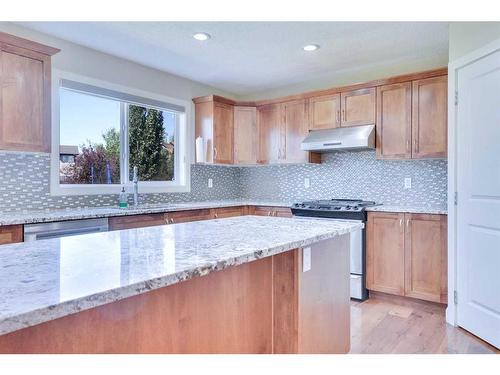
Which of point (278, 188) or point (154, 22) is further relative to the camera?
point (278, 188)

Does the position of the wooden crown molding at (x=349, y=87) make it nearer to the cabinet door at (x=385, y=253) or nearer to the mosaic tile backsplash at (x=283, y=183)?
the mosaic tile backsplash at (x=283, y=183)

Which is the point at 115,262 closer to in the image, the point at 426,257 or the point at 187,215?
the point at 187,215

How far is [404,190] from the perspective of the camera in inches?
152

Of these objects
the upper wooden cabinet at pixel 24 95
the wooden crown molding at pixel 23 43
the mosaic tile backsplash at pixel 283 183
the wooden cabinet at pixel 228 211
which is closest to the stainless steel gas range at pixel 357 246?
the mosaic tile backsplash at pixel 283 183

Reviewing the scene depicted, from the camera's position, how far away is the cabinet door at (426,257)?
312 cm

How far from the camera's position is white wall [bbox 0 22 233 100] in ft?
10.4

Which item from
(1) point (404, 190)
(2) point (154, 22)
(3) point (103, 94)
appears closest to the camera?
(2) point (154, 22)

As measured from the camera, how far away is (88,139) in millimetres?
3584

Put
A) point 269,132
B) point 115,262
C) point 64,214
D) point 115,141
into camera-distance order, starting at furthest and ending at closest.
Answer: point 269,132
point 115,141
point 64,214
point 115,262

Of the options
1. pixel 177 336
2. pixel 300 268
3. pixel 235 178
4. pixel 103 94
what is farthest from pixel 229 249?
pixel 235 178

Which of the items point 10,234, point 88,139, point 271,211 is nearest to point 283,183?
point 271,211

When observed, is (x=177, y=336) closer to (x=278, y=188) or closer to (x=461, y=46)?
(x=461, y=46)

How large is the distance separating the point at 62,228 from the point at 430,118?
11.2ft
